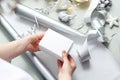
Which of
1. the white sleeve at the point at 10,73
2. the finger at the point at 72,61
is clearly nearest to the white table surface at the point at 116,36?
the finger at the point at 72,61

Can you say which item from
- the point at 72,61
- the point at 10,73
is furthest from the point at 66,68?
the point at 10,73

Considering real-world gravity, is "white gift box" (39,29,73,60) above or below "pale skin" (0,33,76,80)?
above

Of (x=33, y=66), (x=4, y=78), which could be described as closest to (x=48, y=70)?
(x=33, y=66)

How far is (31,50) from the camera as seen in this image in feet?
2.53

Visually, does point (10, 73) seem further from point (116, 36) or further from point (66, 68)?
point (116, 36)

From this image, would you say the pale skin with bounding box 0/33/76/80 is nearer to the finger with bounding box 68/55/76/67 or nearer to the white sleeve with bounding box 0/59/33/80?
the finger with bounding box 68/55/76/67

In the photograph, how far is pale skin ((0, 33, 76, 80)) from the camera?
0.69m

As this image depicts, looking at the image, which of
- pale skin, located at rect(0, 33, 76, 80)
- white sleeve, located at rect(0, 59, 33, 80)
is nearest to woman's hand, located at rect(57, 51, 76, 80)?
pale skin, located at rect(0, 33, 76, 80)

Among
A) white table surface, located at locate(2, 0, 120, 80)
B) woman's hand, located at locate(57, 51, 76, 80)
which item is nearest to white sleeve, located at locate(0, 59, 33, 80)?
woman's hand, located at locate(57, 51, 76, 80)

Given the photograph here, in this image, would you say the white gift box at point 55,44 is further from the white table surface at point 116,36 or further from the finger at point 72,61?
the white table surface at point 116,36

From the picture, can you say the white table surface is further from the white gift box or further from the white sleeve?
the white sleeve

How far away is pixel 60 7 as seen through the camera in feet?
2.78

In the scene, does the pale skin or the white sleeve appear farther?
the pale skin

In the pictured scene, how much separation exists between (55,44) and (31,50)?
0.10 metres
